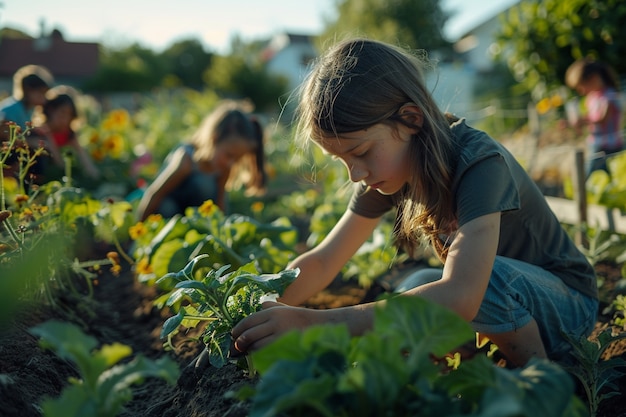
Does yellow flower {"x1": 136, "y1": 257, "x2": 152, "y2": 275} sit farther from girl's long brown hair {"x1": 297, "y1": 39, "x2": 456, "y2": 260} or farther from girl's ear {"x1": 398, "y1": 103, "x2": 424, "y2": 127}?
girl's ear {"x1": 398, "y1": 103, "x2": 424, "y2": 127}

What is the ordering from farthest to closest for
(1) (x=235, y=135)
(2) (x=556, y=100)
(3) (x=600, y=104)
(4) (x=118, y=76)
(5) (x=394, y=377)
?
(4) (x=118, y=76) → (2) (x=556, y=100) → (3) (x=600, y=104) → (1) (x=235, y=135) → (5) (x=394, y=377)

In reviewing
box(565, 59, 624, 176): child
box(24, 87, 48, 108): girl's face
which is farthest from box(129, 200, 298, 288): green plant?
box(565, 59, 624, 176): child

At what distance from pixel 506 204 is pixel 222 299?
825 mm

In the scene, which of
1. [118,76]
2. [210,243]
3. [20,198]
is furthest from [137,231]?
[118,76]

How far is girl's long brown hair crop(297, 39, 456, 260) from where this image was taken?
1755mm

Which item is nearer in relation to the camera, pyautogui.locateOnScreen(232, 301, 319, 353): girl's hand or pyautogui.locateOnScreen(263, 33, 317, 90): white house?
pyautogui.locateOnScreen(232, 301, 319, 353): girl's hand

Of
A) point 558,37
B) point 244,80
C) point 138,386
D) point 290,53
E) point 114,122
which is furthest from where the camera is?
point 290,53

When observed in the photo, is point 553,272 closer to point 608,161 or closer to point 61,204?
point 61,204

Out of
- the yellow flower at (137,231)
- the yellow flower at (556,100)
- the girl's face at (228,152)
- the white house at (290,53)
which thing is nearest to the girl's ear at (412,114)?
the yellow flower at (137,231)

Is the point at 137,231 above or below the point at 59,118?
below

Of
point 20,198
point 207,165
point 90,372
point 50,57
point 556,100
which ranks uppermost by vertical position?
point 50,57

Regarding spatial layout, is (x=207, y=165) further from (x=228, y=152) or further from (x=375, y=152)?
(x=375, y=152)

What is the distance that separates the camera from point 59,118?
18.6ft

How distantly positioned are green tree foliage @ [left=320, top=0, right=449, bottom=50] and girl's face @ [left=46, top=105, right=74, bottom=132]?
2953cm
